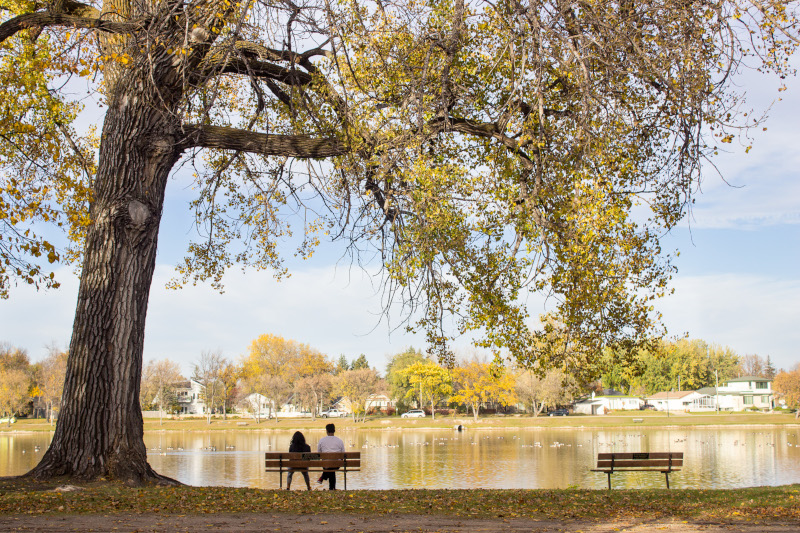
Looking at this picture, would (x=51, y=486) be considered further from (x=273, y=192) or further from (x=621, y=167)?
(x=621, y=167)

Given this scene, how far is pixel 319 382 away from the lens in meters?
77.7

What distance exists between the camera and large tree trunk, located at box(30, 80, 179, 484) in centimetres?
938

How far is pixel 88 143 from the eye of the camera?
17.1m

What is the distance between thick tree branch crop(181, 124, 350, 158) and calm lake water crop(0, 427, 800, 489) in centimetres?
864

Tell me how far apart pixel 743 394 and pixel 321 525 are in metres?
100

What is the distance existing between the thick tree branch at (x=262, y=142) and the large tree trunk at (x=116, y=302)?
469 mm

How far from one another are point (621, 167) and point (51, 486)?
9103mm

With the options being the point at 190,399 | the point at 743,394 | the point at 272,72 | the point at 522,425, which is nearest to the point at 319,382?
the point at 522,425

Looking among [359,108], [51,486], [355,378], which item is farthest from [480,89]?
[355,378]

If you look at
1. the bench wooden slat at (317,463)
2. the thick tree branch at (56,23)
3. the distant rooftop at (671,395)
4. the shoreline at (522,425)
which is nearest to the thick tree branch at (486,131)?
the thick tree branch at (56,23)

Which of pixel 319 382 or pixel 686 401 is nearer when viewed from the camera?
pixel 319 382

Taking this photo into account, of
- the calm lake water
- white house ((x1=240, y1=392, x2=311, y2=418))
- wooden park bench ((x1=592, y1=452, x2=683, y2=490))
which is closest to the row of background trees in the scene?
white house ((x1=240, y1=392, x2=311, y2=418))

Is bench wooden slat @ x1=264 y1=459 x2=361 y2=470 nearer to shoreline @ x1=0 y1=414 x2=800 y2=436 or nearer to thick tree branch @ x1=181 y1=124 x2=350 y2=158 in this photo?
thick tree branch @ x1=181 y1=124 x2=350 y2=158

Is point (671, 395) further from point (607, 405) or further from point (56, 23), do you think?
point (56, 23)
